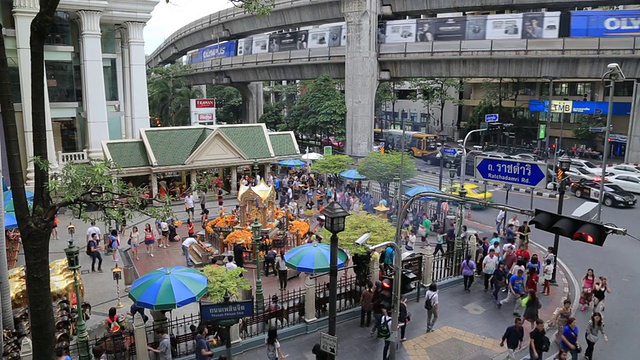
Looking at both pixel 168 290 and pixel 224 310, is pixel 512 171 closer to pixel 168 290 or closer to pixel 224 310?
pixel 224 310

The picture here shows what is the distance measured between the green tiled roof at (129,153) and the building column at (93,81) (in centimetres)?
319

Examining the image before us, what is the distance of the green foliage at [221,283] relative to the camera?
13.0 meters

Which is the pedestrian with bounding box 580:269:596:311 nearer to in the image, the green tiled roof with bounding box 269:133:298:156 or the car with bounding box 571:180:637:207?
the car with bounding box 571:180:637:207

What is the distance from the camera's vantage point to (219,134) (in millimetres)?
31891

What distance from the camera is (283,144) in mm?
36594

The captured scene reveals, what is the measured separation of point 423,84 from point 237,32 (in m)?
24.0

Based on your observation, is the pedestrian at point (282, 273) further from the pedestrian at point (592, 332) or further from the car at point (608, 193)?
the car at point (608, 193)

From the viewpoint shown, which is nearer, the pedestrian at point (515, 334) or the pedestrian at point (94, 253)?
the pedestrian at point (515, 334)

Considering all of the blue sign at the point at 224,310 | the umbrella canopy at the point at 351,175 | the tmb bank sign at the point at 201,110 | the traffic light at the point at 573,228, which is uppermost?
the tmb bank sign at the point at 201,110

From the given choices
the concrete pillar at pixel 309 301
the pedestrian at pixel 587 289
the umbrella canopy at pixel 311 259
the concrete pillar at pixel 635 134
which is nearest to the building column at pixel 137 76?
the umbrella canopy at pixel 311 259

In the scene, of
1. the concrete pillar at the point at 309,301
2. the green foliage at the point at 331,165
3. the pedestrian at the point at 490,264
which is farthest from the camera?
the green foliage at the point at 331,165

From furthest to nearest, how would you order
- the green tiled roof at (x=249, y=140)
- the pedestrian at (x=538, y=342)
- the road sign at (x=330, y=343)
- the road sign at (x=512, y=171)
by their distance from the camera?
the green tiled roof at (x=249, y=140) < the pedestrian at (x=538, y=342) < the road sign at (x=330, y=343) < the road sign at (x=512, y=171)

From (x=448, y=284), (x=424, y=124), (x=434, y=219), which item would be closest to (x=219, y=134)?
(x=434, y=219)

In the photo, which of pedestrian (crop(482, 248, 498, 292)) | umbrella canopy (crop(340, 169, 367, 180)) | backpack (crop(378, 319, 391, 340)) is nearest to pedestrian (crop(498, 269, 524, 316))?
pedestrian (crop(482, 248, 498, 292))
